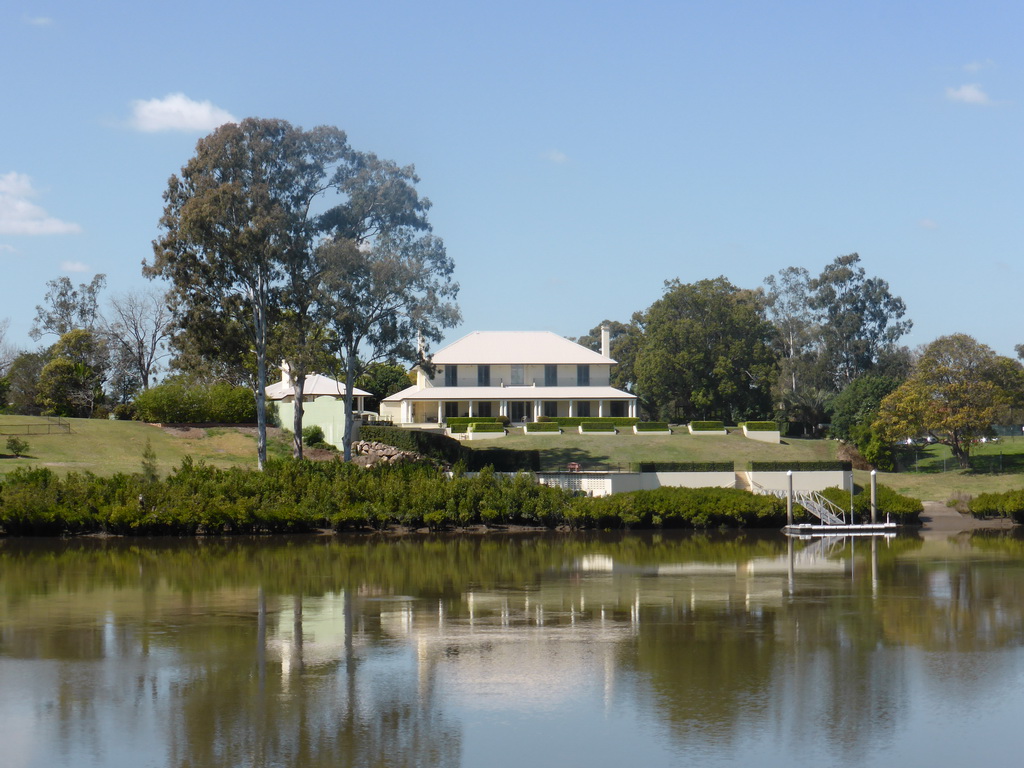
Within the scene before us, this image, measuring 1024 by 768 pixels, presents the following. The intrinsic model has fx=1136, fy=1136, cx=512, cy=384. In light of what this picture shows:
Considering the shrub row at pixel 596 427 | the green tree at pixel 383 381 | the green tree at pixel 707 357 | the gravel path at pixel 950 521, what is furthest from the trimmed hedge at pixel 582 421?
the gravel path at pixel 950 521

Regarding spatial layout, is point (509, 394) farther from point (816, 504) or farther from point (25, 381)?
point (816, 504)

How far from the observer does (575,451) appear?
56.0 meters

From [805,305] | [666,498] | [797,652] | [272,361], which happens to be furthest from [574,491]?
[805,305]

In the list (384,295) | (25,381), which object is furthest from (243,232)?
(25,381)

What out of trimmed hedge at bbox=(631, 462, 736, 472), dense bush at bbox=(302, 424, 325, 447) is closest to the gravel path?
trimmed hedge at bbox=(631, 462, 736, 472)

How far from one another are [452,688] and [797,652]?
18.4 ft

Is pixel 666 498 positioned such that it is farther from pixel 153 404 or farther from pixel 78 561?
pixel 153 404

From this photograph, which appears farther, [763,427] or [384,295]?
[763,427]

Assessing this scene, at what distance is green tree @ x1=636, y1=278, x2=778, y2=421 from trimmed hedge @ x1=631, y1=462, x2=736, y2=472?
92.0ft

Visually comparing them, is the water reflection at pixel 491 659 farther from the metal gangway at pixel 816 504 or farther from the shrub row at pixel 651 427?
the shrub row at pixel 651 427

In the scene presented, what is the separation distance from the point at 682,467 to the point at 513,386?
29.8 m

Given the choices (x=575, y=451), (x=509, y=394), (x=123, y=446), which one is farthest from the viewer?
(x=509, y=394)

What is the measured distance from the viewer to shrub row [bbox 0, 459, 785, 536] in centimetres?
3556

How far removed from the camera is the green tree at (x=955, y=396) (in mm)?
55812
